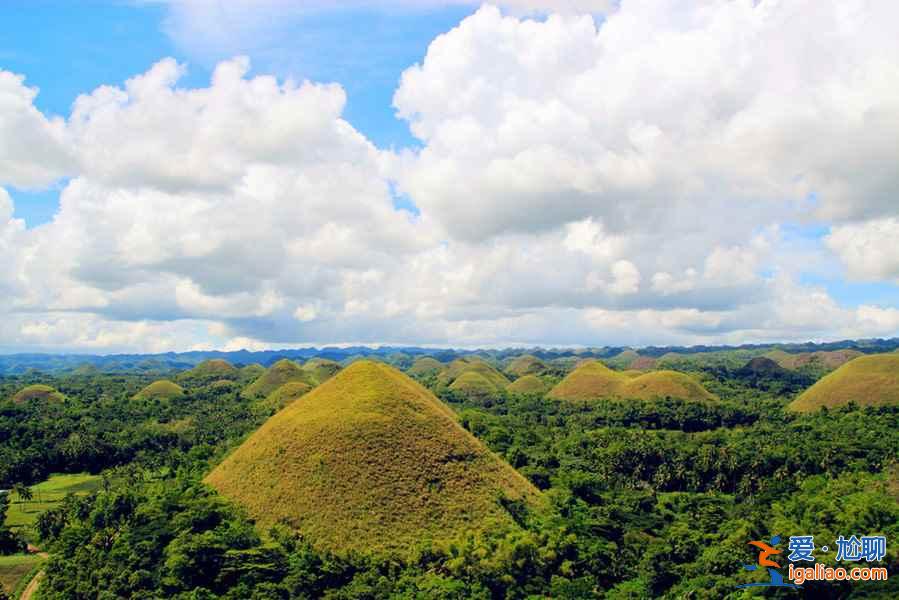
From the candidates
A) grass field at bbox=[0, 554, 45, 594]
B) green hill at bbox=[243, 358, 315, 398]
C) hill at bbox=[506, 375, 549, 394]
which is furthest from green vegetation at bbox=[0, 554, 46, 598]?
hill at bbox=[506, 375, 549, 394]

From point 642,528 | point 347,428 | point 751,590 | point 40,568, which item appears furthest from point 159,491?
point 751,590

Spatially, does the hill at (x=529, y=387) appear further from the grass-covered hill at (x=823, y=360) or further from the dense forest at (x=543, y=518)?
the grass-covered hill at (x=823, y=360)

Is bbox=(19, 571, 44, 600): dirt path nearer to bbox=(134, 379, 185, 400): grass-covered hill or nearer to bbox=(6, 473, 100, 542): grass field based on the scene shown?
bbox=(6, 473, 100, 542): grass field

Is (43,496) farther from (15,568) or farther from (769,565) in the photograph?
(769,565)

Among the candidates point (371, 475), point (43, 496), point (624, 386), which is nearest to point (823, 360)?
point (624, 386)

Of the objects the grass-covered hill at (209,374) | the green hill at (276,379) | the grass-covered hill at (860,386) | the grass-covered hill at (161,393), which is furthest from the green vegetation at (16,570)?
the grass-covered hill at (209,374)

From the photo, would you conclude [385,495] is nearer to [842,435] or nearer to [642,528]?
[642,528]
